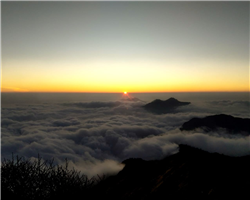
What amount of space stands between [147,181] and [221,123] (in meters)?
129

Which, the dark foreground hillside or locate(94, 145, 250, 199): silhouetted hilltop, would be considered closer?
the dark foreground hillside

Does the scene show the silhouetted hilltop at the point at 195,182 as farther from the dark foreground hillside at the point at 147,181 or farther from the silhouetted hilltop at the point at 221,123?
the silhouetted hilltop at the point at 221,123

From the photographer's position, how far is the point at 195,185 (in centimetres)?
2545

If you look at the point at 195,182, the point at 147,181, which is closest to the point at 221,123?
the point at 147,181

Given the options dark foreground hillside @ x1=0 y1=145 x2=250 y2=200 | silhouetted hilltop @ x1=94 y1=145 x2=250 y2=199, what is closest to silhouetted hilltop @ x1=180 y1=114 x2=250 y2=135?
dark foreground hillside @ x1=0 y1=145 x2=250 y2=200

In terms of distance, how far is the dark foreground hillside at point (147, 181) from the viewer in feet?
55.6

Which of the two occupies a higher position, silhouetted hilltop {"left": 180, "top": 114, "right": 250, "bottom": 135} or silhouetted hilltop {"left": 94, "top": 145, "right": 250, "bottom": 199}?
silhouetted hilltop {"left": 94, "top": 145, "right": 250, "bottom": 199}

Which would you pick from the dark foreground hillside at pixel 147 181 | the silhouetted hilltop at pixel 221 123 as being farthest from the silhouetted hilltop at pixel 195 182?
the silhouetted hilltop at pixel 221 123

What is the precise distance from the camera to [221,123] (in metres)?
142

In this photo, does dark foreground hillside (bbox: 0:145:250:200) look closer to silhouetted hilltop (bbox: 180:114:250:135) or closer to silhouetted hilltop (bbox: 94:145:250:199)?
silhouetted hilltop (bbox: 94:145:250:199)

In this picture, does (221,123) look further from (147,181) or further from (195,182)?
(195,182)

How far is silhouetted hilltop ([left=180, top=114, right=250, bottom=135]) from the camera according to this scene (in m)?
136

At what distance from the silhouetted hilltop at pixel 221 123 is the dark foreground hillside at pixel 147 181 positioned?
110 metres

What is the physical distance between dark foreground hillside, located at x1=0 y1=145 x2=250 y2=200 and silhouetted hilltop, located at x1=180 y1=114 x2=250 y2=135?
109589 millimetres
